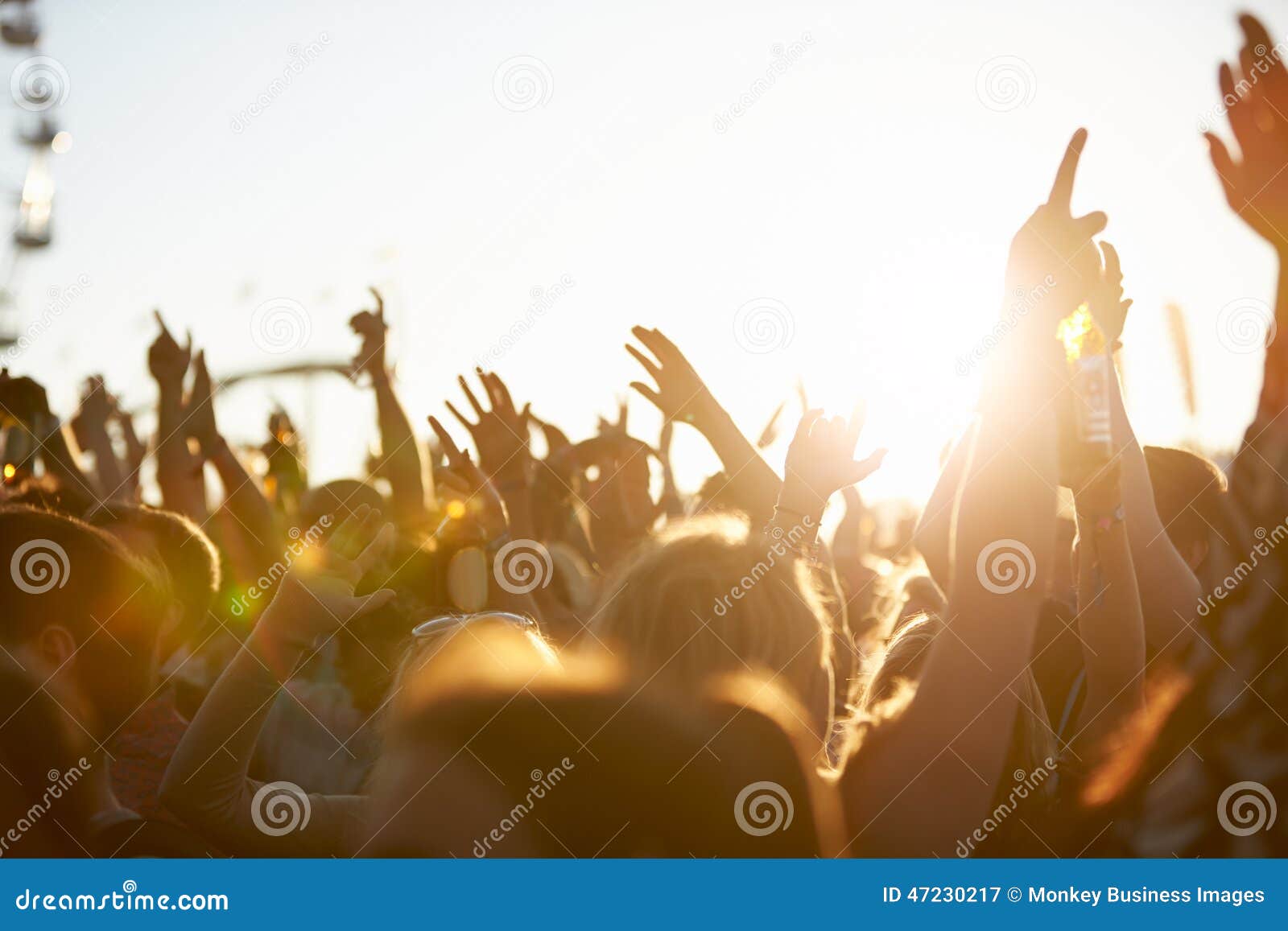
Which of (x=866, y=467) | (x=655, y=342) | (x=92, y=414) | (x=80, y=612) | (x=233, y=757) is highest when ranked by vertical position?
(x=655, y=342)

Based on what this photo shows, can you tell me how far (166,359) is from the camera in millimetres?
5215

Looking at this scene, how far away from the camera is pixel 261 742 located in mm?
3527

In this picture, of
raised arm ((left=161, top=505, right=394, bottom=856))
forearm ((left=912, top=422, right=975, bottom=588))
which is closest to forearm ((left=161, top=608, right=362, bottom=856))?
raised arm ((left=161, top=505, right=394, bottom=856))

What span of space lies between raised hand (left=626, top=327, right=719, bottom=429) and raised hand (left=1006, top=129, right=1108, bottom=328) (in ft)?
4.94

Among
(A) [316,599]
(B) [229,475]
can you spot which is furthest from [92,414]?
(A) [316,599]

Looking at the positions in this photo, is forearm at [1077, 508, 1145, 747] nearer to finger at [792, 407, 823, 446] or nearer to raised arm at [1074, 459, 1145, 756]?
raised arm at [1074, 459, 1145, 756]

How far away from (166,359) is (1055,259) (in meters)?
4.92

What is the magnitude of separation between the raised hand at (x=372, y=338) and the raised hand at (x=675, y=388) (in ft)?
8.41

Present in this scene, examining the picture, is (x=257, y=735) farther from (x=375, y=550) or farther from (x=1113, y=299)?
(x=1113, y=299)

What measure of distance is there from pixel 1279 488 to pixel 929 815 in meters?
0.89

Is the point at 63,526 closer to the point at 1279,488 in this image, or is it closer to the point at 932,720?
the point at 932,720

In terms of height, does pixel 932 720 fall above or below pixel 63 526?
below

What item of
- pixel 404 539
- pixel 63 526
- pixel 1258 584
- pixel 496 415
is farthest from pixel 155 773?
pixel 1258 584

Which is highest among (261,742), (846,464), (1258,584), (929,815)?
(846,464)
